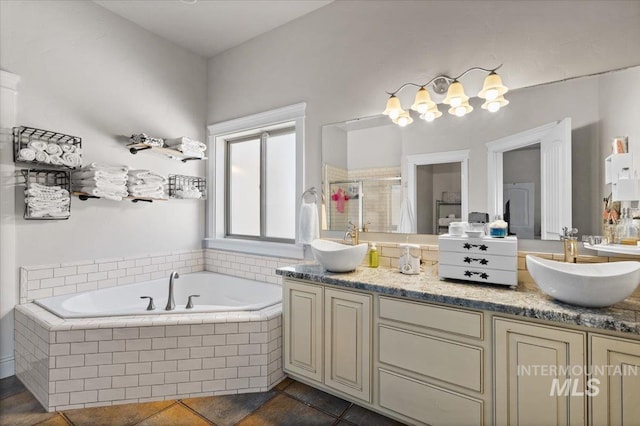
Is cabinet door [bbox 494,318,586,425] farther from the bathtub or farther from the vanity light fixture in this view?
the bathtub

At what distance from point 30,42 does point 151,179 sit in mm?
1245

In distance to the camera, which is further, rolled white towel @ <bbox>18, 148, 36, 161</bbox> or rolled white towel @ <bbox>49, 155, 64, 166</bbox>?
rolled white towel @ <bbox>49, 155, 64, 166</bbox>

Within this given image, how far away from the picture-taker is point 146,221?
2988 mm

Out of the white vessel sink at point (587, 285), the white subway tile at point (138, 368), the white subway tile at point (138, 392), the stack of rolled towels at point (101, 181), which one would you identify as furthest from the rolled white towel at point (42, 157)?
the white vessel sink at point (587, 285)

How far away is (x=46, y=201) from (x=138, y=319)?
114 centimetres

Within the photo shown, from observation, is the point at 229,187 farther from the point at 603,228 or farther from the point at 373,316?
the point at 603,228

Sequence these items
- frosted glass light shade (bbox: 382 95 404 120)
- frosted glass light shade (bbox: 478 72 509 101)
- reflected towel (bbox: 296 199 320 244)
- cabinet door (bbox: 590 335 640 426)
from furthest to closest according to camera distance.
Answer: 1. reflected towel (bbox: 296 199 320 244)
2. frosted glass light shade (bbox: 382 95 404 120)
3. frosted glass light shade (bbox: 478 72 509 101)
4. cabinet door (bbox: 590 335 640 426)

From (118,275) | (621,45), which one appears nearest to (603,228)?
(621,45)

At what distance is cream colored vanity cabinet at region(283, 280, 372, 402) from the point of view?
6.07 ft

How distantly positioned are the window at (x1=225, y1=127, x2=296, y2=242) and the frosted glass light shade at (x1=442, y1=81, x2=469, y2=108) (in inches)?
60.5

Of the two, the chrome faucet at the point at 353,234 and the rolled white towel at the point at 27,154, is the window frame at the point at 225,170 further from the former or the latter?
the rolled white towel at the point at 27,154

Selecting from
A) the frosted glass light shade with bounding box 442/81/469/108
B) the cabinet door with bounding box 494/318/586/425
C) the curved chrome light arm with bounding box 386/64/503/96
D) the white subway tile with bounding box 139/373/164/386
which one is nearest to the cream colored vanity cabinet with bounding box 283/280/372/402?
the cabinet door with bounding box 494/318/586/425

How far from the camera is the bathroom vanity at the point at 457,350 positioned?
1.27 m

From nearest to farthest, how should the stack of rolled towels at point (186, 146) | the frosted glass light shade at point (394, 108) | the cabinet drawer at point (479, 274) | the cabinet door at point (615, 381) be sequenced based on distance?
the cabinet door at point (615, 381) < the cabinet drawer at point (479, 274) < the frosted glass light shade at point (394, 108) < the stack of rolled towels at point (186, 146)
